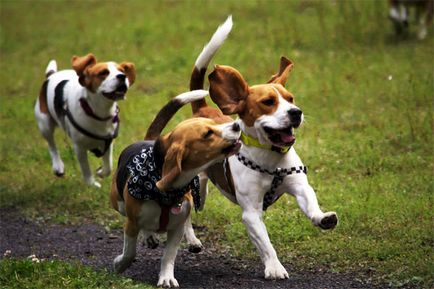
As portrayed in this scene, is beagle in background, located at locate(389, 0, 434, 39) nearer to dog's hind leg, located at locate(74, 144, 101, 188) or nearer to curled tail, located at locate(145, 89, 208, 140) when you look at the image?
dog's hind leg, located at locate(74, 144, 101, 188)

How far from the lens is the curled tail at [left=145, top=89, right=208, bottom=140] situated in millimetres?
6609

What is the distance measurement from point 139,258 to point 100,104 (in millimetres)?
2287

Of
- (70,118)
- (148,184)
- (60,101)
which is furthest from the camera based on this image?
(60,101)

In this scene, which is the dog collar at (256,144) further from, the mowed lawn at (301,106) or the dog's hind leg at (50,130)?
the dog's hind leg at (50,130)

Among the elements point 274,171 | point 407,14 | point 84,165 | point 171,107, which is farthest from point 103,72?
point 407,14

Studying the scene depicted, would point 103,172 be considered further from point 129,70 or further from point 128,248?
point 128,248

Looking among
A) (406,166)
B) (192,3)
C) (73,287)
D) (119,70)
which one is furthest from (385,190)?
A: (192,3)

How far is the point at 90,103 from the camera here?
9445 mm

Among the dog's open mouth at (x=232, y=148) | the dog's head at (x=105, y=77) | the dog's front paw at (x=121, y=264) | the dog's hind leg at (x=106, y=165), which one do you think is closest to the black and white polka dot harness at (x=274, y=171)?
the dog's open mouth at (x=232, y=148)

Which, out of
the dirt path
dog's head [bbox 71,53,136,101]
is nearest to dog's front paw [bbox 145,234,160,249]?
the dirt path

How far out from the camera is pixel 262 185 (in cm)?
679

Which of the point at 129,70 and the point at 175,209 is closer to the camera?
the point at 175,209

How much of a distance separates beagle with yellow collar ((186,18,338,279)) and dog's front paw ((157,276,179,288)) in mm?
625

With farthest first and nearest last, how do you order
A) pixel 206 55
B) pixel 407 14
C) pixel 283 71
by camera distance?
1. pixel 407 14
2. pixel 206 55
3. pixel 283 71
